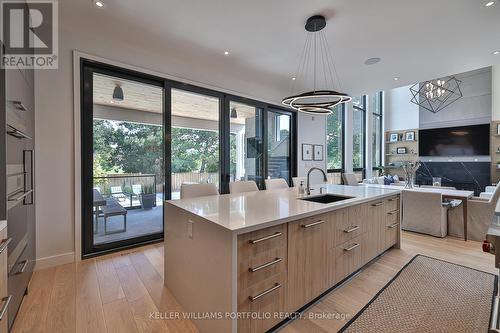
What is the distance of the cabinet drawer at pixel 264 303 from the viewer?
1.38 m

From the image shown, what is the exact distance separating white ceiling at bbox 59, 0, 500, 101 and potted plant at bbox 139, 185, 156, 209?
1950 millimetres

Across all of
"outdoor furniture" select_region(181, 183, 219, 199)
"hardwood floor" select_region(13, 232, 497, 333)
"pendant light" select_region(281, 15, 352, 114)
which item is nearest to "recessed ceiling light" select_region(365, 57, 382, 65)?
"pendant light" select_region(281, 15, 352, 114)

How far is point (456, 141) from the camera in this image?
7.83m

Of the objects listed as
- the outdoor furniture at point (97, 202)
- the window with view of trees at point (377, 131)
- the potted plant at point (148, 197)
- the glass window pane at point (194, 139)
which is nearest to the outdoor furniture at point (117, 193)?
the outdoor furniture at point (97, 202)

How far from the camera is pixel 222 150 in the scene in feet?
13.7

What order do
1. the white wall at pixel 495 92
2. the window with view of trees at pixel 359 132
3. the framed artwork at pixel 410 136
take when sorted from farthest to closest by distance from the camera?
the framed artwork at pixel 410 136 < the window with view of trees at pixel 359 132 < the white wall at pixel 495 92

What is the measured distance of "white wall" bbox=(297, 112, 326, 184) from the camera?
18.8 ft

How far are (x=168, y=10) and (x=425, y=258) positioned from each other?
425 cm

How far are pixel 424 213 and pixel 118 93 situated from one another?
522 cm

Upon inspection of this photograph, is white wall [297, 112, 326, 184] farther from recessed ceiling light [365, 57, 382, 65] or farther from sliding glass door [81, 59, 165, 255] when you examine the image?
sliding glass door [81, 59, 165, 255]

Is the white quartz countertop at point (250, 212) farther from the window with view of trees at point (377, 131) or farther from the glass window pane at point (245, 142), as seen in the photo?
the window with view of trees at point (377, 131)

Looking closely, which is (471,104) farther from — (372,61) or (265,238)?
(265,238)

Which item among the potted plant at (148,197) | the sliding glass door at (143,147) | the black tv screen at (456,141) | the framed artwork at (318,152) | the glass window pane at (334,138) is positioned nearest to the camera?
the sliding glass door at (143,147)

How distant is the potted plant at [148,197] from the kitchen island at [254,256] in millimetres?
1578
